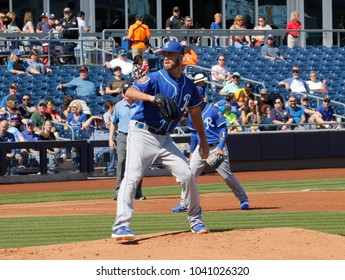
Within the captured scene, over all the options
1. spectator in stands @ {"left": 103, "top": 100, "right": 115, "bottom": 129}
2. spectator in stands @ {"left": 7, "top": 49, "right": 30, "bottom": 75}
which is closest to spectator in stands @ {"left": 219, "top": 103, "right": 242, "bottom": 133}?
spectator in stands @ {"left": 103, "top": 100, "right": 115, "bottom": 129}

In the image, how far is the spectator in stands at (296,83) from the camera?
89.3 feet

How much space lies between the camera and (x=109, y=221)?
13.9 meters

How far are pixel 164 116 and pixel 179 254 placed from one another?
52.7 inches

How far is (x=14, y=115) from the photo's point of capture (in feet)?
71.1

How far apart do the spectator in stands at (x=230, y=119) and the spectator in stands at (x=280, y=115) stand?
1.01 meters

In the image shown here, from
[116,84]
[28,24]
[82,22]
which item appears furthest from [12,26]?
[116,84]

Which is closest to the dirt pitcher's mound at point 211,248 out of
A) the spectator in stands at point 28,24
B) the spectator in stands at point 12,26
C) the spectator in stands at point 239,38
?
the spectator in stands at point 12,26

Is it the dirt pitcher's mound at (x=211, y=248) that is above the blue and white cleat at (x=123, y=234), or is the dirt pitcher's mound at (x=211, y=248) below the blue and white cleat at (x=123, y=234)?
below

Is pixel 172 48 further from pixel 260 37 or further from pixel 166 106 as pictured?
pixel 260 37

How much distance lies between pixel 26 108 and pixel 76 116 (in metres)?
1.16

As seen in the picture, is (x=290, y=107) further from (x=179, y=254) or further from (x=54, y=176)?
(x=179, y=254)

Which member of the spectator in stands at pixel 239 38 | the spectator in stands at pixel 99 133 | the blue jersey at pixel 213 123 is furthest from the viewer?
the spectator in stands at pixel 239 38

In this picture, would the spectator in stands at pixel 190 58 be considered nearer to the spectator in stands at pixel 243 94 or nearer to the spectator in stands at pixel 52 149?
the spectator in stands at pixel 243 94

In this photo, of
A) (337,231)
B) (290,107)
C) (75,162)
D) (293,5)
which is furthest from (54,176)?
(293,5)
